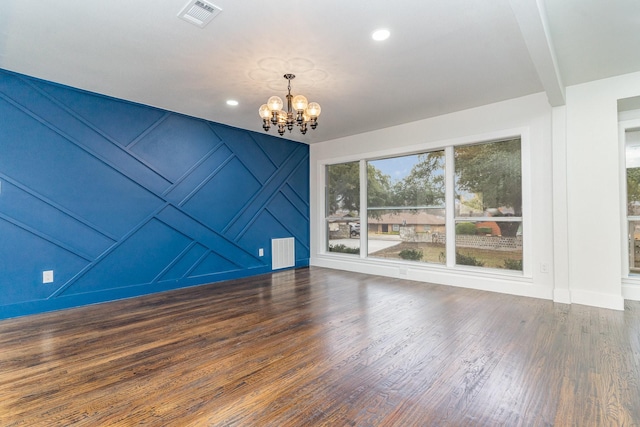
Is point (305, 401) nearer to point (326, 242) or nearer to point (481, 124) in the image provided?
point (481, 124)

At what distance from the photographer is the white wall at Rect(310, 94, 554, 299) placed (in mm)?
3949

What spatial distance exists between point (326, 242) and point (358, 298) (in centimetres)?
270

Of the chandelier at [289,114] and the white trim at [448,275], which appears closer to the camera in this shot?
the chandelier at [289,114]

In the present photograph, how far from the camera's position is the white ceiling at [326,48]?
2.31m

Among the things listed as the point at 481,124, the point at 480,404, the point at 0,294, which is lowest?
the point at 480,404

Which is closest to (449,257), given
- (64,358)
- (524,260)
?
(524,260)

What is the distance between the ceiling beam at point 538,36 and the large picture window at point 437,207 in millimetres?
1345

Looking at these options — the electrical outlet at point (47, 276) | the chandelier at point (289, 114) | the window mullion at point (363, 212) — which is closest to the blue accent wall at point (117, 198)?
the electrical outlet at point (47, 276)

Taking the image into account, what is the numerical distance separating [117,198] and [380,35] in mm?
3654

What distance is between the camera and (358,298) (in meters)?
3.99

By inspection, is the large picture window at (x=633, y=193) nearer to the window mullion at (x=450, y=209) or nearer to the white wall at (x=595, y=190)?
the white wall at (x=595, y=190)

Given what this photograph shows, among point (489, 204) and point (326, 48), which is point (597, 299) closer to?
point (489, 204)

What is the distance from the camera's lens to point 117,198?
13.3 feet

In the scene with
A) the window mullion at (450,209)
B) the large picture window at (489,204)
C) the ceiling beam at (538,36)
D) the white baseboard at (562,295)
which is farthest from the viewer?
the window mullion at (450,209)
